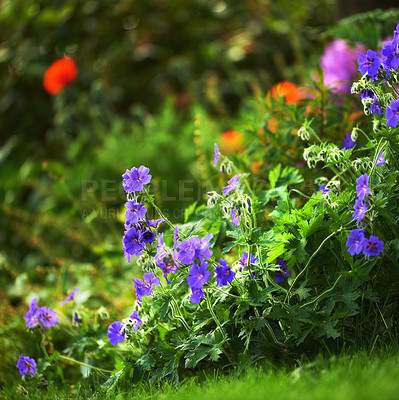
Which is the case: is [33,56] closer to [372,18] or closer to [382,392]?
[372,18]

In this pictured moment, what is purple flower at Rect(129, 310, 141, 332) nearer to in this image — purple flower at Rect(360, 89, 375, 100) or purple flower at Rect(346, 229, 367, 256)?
purple flower at Rect(346, 229, 367, 256)

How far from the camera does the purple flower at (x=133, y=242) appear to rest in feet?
5.24

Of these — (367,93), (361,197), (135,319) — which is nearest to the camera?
(361,197)

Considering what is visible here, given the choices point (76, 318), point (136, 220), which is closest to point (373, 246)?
point (136, 220)

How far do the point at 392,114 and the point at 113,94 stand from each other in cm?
470

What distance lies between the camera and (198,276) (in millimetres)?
1486

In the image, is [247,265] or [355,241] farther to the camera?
[247,265]

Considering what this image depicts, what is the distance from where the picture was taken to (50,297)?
3088 mm

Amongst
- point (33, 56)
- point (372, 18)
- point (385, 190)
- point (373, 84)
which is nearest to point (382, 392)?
point (385, 190)

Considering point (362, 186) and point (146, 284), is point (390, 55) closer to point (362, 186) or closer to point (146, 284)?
point (362, 186)

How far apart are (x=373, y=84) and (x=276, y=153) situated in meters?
0.64

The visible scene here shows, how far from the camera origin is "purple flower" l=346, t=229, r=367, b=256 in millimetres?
1484

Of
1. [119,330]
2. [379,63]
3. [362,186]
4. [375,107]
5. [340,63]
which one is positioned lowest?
[119,330]

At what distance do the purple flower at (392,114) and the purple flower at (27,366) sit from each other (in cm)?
139
